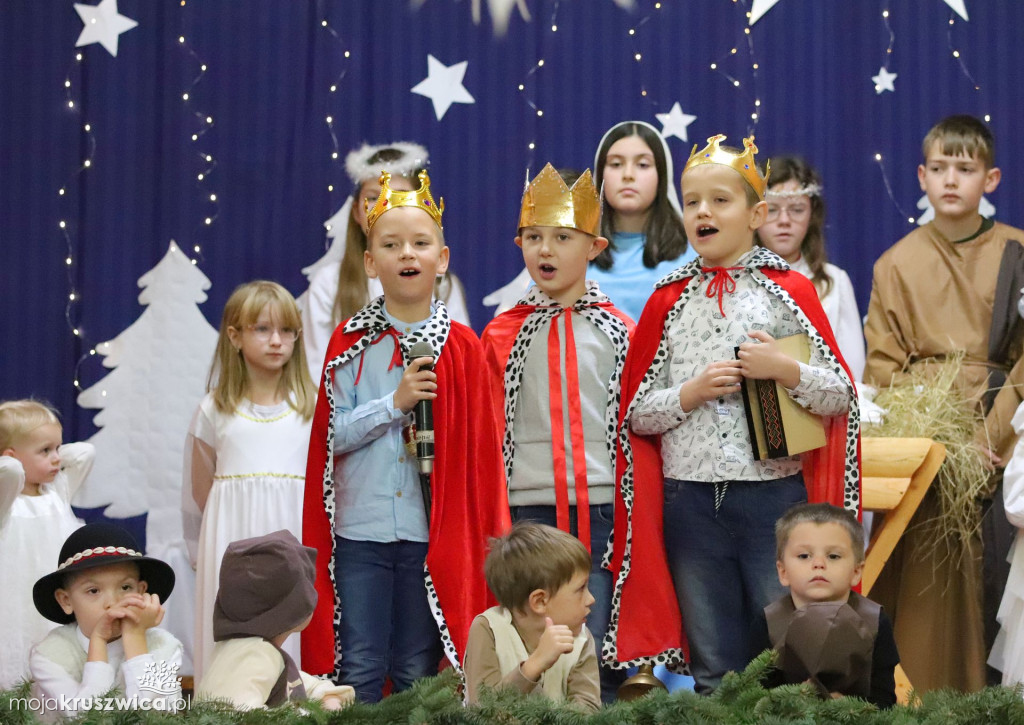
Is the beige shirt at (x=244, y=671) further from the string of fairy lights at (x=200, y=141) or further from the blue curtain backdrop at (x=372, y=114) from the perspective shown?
the string of fairy lights at (x=200, y=141)

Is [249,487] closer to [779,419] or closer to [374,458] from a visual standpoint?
[374,458]

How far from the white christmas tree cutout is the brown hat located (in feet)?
9.87

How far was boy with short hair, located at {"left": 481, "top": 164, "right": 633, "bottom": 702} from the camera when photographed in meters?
3.87

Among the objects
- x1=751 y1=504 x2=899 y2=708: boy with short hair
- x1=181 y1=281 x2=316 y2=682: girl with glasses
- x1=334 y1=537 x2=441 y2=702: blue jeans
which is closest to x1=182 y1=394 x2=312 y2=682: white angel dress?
x1=181 y1=281 x2=316 y2=682: girl with glasses

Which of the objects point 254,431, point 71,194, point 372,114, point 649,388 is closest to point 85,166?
point 71,194

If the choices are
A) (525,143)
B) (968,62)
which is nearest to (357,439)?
(525,143)

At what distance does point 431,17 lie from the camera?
6125 millimetres

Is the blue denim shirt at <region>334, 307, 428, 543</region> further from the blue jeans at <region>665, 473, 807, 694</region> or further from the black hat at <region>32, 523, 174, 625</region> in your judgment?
the blue jeans at <region>665, 473, 807, 694</region>

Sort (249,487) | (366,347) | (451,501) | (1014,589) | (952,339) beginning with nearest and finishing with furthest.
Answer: (451,501) → (366,347) → (1014,589) → (249,487) → (952,339)

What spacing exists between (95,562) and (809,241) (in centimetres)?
345

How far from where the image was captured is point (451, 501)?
3711mm

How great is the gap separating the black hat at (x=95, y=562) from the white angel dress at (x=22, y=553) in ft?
3.34

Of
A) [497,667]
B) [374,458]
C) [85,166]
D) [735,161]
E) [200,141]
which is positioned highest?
[200,141]

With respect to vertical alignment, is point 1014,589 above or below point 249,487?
below
